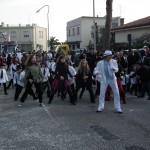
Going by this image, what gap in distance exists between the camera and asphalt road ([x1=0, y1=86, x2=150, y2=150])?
7250mm

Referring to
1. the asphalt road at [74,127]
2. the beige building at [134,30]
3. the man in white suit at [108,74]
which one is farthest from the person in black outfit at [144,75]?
the beige building at [134,30]

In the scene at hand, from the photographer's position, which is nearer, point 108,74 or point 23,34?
point 108,74

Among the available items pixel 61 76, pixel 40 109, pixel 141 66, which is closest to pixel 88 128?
pixel 40 109

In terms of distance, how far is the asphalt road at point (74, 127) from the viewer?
725cm

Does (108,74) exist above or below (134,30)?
below

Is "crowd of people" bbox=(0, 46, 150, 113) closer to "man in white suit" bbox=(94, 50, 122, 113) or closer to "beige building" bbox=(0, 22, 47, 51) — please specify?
"man in white suit" bbox=(94, 50, 122, 113)

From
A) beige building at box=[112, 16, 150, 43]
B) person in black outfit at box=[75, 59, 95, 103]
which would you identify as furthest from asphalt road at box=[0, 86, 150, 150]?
beige building at box=[112, 16, 150, 43]

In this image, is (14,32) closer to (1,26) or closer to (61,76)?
(1,26)

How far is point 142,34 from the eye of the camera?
3412 centimetres

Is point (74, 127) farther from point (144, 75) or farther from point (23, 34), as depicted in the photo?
point (23, 34)

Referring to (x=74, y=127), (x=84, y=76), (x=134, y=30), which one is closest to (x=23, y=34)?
(x=134, y=30)

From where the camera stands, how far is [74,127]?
8.82 m

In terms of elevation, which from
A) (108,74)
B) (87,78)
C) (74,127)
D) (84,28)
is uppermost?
(84,28)

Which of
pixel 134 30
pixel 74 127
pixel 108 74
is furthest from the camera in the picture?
pixel 134 30
